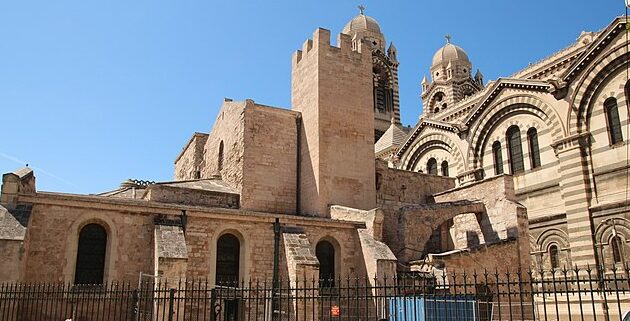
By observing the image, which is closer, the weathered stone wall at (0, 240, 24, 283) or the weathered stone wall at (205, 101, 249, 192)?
Result: the weathered stone wall at (0, 240, 24, 283)

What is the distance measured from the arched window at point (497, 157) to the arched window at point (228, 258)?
1318 cm

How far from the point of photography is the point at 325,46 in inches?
841

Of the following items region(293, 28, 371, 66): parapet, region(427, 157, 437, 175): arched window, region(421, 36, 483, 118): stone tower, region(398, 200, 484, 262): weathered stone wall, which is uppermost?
region(421, 36, 483, 118): stone tower

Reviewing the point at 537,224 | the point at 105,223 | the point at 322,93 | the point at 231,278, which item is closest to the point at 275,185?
the point at 322,93

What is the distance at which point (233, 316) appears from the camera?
15.5m

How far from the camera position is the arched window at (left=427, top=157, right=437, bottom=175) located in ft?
90.0

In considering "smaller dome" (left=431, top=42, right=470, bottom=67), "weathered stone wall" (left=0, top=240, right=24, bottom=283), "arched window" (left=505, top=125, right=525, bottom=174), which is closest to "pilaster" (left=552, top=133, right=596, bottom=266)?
"arched window" (left=505, top=125, right=525, bottom=174)

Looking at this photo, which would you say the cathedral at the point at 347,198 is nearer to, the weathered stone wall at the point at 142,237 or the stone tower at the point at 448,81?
the weathered stone wall at the point at 142,237

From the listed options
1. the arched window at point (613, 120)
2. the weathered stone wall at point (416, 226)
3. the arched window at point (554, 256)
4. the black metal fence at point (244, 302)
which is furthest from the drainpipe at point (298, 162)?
the arched window at point (613, 120)

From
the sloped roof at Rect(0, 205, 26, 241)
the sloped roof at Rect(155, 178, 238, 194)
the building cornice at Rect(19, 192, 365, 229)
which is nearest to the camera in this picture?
the sloped roof at Rect(0, 205, 26, 241)

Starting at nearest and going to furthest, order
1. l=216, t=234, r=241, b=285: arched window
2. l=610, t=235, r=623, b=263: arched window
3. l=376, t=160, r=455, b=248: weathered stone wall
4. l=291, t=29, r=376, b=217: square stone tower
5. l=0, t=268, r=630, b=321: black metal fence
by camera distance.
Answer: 1. l=0, t=268, r=630, b=321: black metal fence
2. l=216, t=234, r=241, b=285: arched window
3. l=610, t=235, r=623, b=263: arched window
4. l=291, t=29, r=376, b=217: square stone tower
5. l=376, t=160, r=455, b=248: weathered stone wall

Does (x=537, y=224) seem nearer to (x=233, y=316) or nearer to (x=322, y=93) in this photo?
(x=322, y=93)

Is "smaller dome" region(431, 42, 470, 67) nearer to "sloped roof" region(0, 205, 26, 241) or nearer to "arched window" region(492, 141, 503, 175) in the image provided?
"arched window" region(492, 141, 503, 175)

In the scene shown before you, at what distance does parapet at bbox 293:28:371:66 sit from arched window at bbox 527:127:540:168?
306 inches
